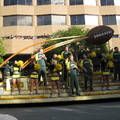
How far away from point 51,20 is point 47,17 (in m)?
0.91

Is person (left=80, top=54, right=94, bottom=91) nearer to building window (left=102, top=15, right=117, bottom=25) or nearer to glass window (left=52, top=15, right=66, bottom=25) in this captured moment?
glass window (left=52, top=15, right=66, bottom=25)

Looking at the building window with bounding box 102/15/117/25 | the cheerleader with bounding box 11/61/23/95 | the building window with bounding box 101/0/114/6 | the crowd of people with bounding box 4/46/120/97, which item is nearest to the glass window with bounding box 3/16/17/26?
the building window with bounding box 102/15/117/25

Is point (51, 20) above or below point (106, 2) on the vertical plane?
below

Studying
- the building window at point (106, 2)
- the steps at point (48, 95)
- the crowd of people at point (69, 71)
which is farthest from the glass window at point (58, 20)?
the steps at point (48, 95)

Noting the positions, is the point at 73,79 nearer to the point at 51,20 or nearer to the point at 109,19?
the point at 51,20

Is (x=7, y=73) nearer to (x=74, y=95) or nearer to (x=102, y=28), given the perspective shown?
(x=74, y=95)

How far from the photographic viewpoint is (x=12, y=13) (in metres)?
24.0

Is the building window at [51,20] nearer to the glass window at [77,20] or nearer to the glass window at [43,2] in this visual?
the glass window at [77,20]

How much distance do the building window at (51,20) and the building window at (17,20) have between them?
162 cm

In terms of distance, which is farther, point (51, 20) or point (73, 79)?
point (51, 20)

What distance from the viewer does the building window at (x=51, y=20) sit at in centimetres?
2411

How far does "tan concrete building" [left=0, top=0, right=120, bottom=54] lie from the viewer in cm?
2372

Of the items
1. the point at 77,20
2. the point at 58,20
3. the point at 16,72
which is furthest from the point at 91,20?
the point at 16,72

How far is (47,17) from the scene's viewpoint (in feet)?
79.9
